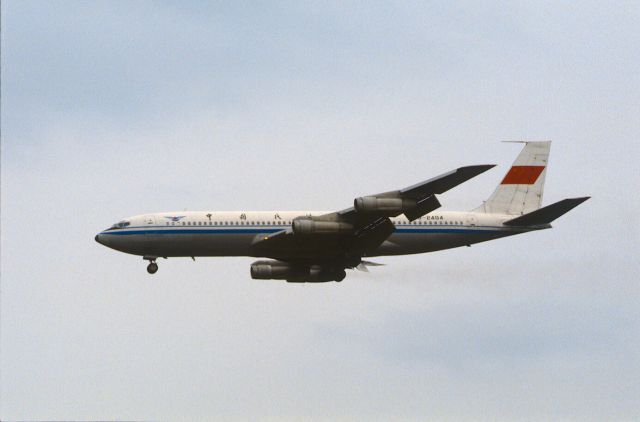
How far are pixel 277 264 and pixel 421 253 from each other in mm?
9544

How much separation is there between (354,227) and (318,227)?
222 centimetres

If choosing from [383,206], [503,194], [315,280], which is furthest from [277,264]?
[503,194]

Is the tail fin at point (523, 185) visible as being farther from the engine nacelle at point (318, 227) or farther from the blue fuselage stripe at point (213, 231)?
the engine nacelle at point (318, 227)

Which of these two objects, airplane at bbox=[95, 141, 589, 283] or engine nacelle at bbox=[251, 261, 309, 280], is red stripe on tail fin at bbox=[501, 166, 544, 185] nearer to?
airplane at bbox=[95, 141, 589, 283]

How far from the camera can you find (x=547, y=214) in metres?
65.4

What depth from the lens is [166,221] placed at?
6550 centimetres

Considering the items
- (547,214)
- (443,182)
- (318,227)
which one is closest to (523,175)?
(547,214)

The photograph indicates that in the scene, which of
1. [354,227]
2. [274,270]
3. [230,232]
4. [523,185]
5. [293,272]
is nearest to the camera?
[354,227]

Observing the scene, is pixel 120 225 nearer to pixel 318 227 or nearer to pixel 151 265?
pixel 151 265

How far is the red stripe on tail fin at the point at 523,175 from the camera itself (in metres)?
73.1

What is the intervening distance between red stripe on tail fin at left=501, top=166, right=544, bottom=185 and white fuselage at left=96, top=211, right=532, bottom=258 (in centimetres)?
544

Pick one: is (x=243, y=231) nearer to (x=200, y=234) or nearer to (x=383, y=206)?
(x=200, y=234)

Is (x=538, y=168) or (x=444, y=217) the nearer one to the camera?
(x=444, y=217)

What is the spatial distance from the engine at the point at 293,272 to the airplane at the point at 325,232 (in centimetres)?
6
